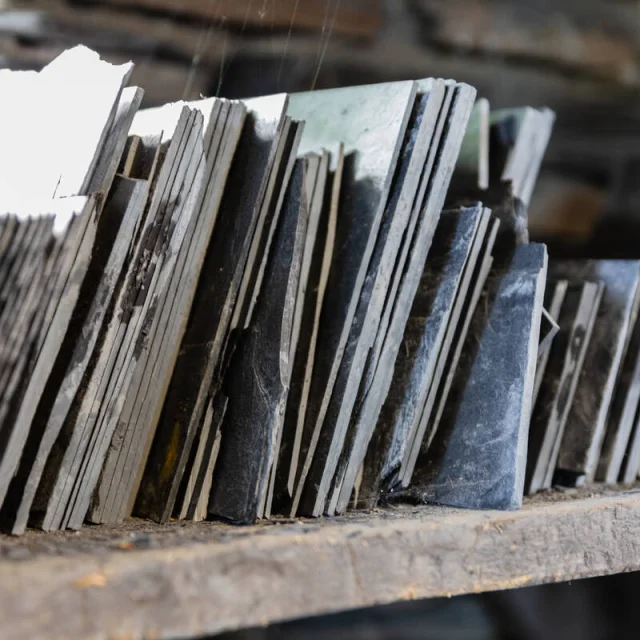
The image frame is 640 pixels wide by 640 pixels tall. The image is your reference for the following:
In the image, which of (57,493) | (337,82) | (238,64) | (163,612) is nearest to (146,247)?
(57,493)

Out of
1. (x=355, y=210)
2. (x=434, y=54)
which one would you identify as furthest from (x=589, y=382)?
(x=434, y=54)

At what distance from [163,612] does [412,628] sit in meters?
2.57

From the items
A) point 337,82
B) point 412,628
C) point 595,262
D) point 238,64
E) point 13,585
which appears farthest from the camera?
point 412,628

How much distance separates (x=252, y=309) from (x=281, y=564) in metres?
0.40

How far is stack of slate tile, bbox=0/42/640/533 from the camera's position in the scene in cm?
110

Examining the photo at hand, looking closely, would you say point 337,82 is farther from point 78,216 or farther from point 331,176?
point 78,216

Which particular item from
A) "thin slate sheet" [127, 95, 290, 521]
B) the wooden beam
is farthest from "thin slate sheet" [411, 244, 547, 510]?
the wooden beam

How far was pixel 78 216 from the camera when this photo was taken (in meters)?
1.05

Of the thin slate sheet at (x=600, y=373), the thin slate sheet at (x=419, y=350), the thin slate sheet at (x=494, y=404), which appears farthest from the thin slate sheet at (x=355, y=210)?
the thin slate sheet at (x=600, y=373)

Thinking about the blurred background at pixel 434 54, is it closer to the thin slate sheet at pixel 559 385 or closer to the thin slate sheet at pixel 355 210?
the thin slate sheet at pixel 355 210

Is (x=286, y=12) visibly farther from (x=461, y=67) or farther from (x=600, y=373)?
(x=461, y=67)

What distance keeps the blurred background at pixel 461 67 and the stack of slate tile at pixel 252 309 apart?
543 mm

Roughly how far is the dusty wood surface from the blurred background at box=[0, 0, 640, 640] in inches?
40.7

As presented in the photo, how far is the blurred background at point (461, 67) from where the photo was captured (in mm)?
1973
